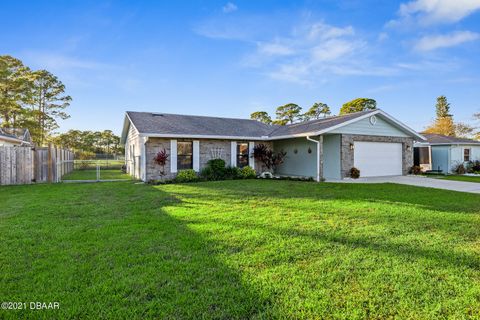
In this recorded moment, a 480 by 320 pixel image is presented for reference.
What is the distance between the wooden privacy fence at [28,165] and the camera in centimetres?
1121

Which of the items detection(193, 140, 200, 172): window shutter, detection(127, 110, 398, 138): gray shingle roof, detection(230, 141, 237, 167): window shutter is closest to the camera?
detection(127, 110, 398, 138): gray shingle roof

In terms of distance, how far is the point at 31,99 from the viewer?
80.4 ft

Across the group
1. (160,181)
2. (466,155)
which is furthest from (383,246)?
(466,155)

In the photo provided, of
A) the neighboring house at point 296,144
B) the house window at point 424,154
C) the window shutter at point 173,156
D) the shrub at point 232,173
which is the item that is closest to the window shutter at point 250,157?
the neighboring house at point 296,144

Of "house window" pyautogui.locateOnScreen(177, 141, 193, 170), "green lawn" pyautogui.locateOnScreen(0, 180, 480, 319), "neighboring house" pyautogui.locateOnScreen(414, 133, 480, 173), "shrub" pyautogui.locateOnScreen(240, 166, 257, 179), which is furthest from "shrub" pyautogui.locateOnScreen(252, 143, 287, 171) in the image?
"neighboring house" pyautogui.locateOnScreen(414, 133, 480, 173)

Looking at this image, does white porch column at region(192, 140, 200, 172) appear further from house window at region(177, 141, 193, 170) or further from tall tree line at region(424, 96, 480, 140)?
tall tree line at region(424, 96, 480, 140)

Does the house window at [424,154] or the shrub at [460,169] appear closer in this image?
the shrub at [460,169]

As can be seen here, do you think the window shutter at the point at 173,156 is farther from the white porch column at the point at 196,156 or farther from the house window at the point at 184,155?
the white porch column at the point at 196,156

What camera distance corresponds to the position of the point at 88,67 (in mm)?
15172

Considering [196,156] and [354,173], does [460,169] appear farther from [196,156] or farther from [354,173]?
[196,156]

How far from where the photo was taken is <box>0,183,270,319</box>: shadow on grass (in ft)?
7.96

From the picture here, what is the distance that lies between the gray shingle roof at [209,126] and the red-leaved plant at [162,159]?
99 centimetres

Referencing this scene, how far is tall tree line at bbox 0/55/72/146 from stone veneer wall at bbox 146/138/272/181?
1855cm

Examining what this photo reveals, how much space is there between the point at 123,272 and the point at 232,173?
36.7 ft
